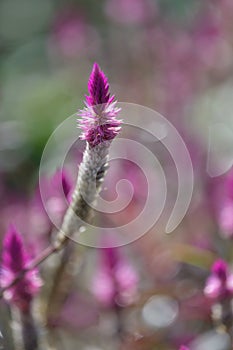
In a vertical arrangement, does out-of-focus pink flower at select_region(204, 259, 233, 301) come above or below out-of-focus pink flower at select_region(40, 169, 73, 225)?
below

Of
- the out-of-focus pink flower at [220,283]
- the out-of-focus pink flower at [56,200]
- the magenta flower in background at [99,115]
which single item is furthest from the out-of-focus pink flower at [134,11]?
the magenta flower in background at [99,115]

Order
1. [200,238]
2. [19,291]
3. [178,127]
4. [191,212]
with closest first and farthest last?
1. [19,291]
2. [200,238]
3. [191,212]
4. [178,127]

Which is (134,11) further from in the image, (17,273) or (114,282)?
(17,273)

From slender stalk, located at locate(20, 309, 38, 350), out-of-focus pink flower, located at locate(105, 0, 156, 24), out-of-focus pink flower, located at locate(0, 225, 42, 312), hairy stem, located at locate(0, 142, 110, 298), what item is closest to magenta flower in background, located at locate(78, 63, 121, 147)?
hairy stem, located at locate(0, 142, 110, 298)

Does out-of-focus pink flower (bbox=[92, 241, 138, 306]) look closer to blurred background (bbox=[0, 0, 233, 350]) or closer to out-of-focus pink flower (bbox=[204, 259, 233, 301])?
blurred background (bbox=[0, 0, 233, 350])

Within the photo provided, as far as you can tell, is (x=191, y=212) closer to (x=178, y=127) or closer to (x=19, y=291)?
(x=178, y=127)

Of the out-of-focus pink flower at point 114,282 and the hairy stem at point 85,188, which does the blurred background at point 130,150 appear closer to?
the out-of-focus pink flower at point 114,282

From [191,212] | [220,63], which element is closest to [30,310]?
[191,212]
